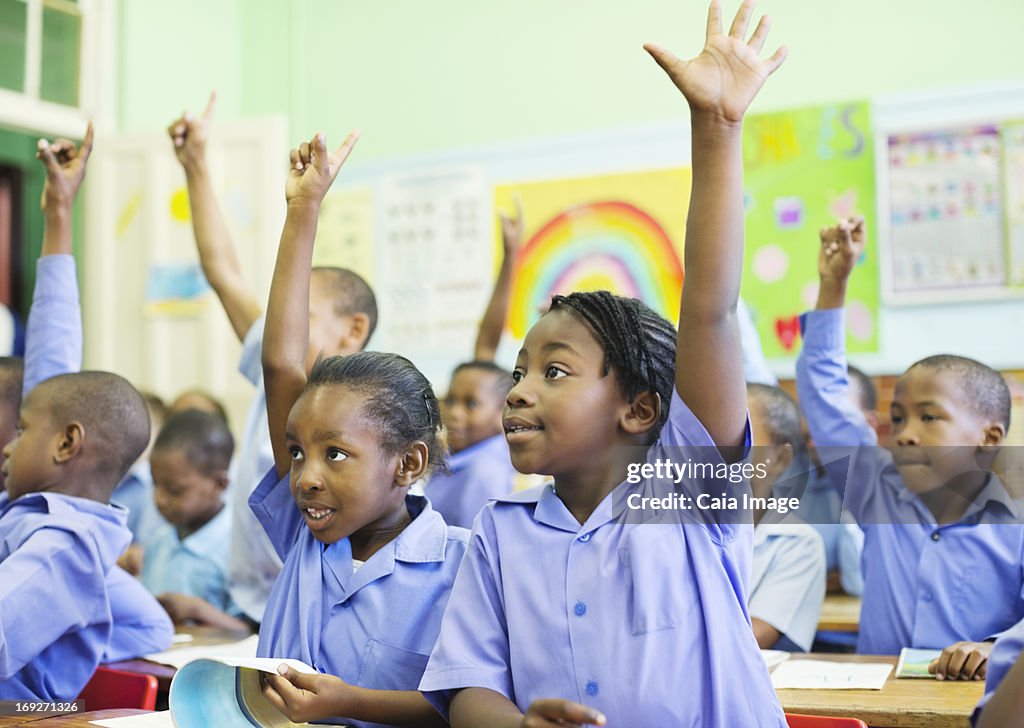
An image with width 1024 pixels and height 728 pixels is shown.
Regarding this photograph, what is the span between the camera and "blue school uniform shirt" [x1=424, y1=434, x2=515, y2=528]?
3.23 m

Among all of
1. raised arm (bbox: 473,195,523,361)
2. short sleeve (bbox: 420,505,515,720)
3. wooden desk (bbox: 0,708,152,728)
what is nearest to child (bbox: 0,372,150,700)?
wooden desk (bbox: 0,708,152,728)

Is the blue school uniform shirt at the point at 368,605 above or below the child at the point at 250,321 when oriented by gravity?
below

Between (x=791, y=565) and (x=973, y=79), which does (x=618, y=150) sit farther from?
(x=791, y=565)

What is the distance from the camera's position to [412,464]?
173 cm

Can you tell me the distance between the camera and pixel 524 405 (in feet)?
4.66

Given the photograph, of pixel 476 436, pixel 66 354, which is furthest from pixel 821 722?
pixel 476 436

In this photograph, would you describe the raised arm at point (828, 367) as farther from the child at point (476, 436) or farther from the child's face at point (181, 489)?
the child's face at point (181, 489)

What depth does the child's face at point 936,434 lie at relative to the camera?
7.48 feet

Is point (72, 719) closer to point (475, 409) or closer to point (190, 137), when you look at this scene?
point (190, 137)

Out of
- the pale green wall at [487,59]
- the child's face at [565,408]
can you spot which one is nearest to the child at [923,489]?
the child's face at [565,408]

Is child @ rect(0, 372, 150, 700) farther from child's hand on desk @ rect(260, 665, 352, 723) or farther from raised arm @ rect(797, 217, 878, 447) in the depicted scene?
raised arm @ rect(797, 217, 878, 447)

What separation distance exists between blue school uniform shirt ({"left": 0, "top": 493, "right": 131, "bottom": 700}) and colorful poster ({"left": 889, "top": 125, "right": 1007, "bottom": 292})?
3.22 meters

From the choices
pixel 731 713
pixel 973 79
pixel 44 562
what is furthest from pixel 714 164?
pixel 973 79

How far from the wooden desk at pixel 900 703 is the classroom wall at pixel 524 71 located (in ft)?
8.61
